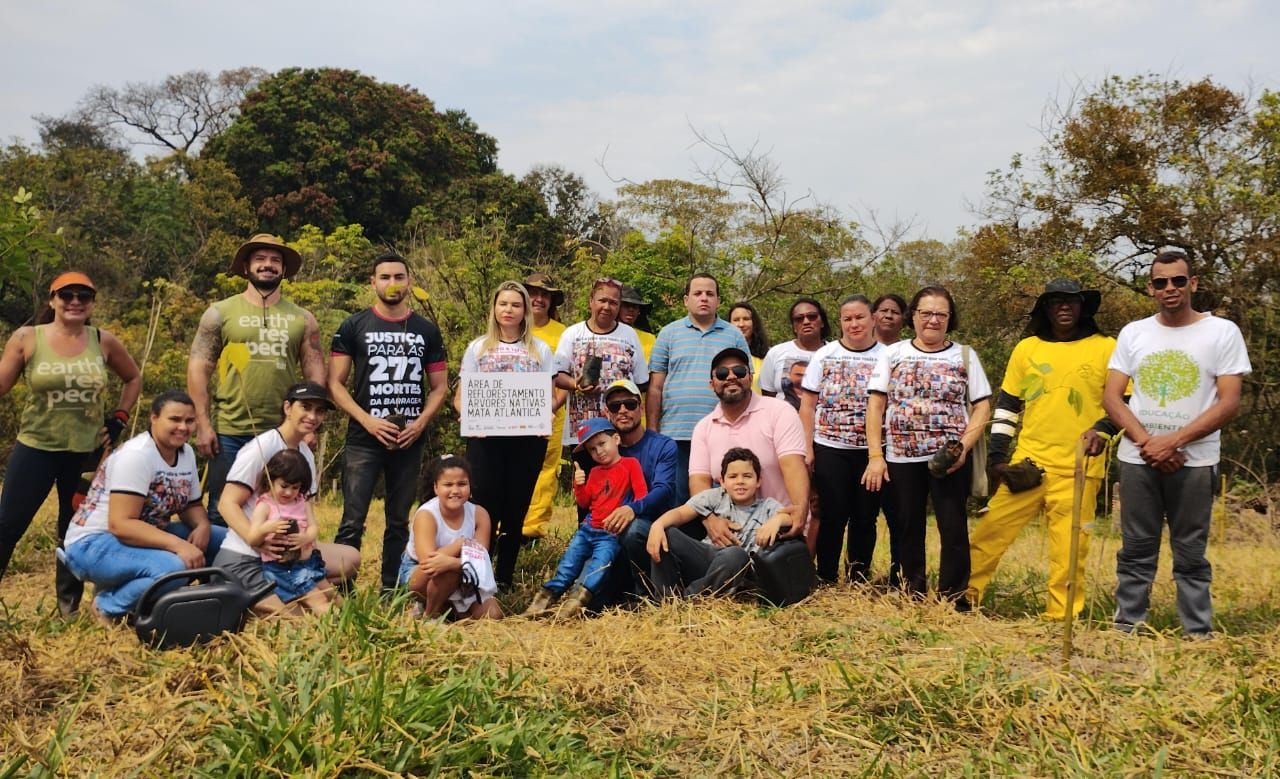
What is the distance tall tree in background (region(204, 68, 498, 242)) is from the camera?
31.9 metres

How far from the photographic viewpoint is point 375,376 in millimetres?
5656

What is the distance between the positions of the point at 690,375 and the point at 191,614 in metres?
3.21

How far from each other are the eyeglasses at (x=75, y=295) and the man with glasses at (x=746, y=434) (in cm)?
343

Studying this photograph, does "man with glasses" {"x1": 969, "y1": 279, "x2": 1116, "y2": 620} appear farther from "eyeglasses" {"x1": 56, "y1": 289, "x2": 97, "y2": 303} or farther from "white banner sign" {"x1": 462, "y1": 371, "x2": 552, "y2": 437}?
Result: "eyeglasses" {"x1": 56, "y1": 289, "x2": 97, "y2": 303}

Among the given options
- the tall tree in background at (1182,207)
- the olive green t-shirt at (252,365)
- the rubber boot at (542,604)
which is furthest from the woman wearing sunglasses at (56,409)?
the tall tree in background at (1182,207)

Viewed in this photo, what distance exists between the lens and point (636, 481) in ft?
18.9

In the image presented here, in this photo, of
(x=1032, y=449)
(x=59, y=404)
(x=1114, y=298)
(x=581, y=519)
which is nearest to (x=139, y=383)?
(x=59, y=404)

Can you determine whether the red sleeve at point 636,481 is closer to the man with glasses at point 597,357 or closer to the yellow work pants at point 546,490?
the man with glasses at point 597,357

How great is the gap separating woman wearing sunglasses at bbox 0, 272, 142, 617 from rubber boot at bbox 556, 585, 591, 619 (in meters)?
2.58

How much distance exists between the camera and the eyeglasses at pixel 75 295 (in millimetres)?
5309

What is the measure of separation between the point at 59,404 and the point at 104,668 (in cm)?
200

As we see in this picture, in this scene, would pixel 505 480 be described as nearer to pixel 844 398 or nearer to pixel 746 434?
pixel 746 434

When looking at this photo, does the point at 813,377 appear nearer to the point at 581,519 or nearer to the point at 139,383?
the point at 581,519

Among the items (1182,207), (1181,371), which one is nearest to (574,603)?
(1181,371)
